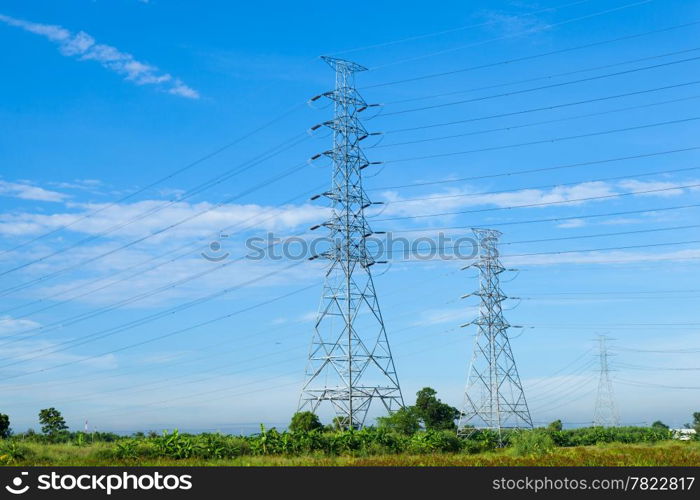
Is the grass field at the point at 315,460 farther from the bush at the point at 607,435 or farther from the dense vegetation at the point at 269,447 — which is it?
the bush at the point at 607,435

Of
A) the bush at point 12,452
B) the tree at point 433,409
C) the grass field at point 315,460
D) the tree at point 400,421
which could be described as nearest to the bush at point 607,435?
the tree at point 433,409

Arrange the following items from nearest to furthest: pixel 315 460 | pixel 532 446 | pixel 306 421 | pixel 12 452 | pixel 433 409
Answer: pixel 315 460, pixel 12 452, pixel 532 446, pixel 306 421, pixel 433 409

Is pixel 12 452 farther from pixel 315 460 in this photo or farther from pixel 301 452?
pixel 315 460

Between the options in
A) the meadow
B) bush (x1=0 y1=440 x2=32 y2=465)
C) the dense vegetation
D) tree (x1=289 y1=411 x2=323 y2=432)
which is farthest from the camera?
tree (x1=289 y1=411 x2=323 y2=432)

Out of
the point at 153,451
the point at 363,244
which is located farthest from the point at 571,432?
the point at 153,451

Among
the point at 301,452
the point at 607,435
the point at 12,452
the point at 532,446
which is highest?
the point at 12,452

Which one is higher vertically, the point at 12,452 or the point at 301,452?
the point at 12,452

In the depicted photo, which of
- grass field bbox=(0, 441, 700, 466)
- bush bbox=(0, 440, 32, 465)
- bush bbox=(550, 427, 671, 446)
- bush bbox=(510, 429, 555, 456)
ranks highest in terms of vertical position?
bush bbox=(0, 440, 32, 465)

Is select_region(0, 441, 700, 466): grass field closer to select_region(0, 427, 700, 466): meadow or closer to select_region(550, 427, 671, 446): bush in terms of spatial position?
select_region(0, 427, 700, 466): meadow

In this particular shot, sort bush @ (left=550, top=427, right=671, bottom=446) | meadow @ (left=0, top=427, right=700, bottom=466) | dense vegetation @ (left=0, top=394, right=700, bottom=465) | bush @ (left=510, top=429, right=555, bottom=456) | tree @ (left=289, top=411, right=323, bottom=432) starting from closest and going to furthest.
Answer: meadow @ (left=0, top=427, right=700, bottom=466), dense vegetation @ (left=0, top=394, right=700, bottom=465), bush @ (left=510, top=429, right=555, bottom=456), tree @ (left=289, top=411, right=323, bottom=432), bush @ (left=550, top=427, right=671, bottom=446)

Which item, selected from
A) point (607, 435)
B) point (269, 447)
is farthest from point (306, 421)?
point (607, 435)

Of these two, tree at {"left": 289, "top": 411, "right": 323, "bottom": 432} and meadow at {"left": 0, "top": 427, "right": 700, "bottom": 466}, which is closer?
meadow at {"left": 0, "top": 427, "right": 700, "bottom": 466}

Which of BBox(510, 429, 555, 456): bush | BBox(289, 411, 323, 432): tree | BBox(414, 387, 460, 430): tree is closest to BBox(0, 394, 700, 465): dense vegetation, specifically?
BBox(510, 429, 555, 456): bush
